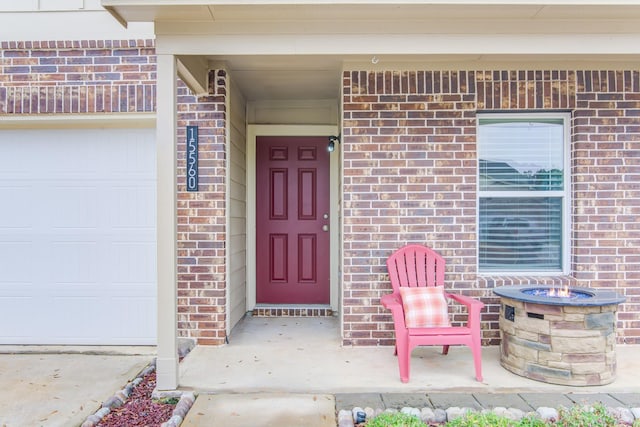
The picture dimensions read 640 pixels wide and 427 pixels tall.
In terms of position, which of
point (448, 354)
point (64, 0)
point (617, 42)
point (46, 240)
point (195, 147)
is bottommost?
point (448, 354)

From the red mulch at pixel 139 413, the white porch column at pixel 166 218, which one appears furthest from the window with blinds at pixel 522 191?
the red mulch at pixel 139 413

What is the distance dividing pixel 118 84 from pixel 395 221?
269 cm

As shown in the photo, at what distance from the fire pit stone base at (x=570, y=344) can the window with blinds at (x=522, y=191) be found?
911 millimetres

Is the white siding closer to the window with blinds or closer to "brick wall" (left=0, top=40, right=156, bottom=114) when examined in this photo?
"brick wall" (left=0, top=40, right=156, bottom=114)

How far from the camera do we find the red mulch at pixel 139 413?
8.54 feet

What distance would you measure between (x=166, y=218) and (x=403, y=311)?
1875 mm

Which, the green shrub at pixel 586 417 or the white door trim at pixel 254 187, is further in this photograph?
the white door trim at pixel 254 187

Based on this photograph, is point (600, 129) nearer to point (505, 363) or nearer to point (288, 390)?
point (505, 363)

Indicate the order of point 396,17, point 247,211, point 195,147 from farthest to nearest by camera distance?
point 247,211
point 195,147
point 396,17

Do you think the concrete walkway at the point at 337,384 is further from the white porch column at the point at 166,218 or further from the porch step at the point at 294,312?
the porch step at the point at 294,312

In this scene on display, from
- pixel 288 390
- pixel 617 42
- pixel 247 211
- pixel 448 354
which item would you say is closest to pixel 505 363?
pixel 448 354

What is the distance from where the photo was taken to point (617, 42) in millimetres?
2865

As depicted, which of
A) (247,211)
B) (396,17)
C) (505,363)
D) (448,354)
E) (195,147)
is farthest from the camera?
(247,211)

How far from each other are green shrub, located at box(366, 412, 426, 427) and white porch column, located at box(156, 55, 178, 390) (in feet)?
4.40
